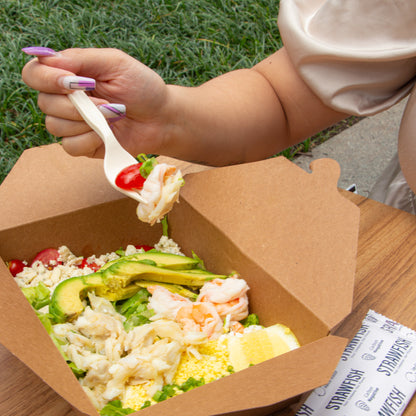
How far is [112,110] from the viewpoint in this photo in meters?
1.02

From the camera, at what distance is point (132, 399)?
2.94ft

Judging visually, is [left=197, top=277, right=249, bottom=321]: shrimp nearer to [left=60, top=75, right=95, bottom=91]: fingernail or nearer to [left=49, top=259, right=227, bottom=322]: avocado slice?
[left=49, top=259, right=227, bottom=322]: avocado slice

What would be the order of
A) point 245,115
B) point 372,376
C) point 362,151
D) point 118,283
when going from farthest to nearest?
point 362,151 → point 245,115 → point 118,283 → point 372,376

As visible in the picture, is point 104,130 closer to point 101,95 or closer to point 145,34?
point 101,95

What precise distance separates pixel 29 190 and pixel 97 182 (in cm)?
16

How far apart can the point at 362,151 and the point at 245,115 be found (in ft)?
5.41

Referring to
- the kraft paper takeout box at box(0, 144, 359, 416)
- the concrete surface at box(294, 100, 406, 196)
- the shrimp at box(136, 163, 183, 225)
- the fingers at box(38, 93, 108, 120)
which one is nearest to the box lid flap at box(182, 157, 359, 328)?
the kraft paper takeout box at box(0, 144, 359, 416)

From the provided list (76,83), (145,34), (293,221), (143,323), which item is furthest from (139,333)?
(145,34)

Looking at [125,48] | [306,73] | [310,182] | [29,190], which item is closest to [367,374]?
[310,182]

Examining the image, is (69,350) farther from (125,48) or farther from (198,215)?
(125,48)

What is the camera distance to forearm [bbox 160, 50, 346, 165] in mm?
1271

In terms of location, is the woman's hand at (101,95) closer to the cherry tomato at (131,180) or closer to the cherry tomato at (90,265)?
the cherry tomato at (131,180)

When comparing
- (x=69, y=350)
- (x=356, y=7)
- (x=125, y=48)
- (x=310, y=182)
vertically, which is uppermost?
(x=356, y=7)

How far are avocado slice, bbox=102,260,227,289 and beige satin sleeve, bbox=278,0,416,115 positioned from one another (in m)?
0.51
